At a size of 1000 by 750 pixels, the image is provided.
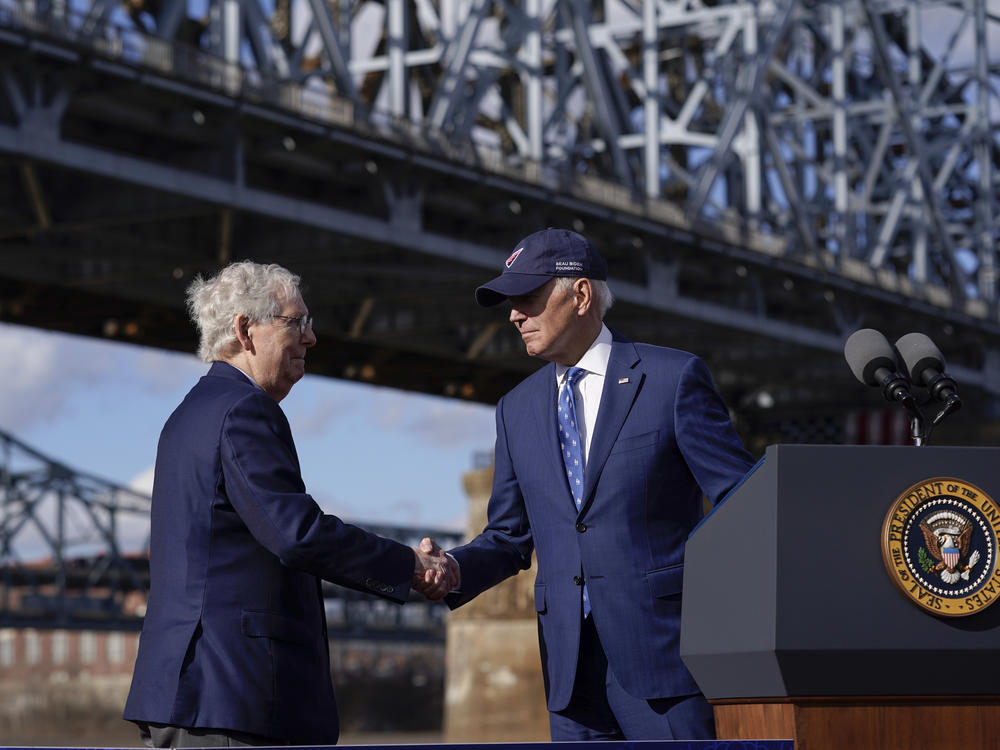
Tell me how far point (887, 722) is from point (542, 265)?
168 centimetres

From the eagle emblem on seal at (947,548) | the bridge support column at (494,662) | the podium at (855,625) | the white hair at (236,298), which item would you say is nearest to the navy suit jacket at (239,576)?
the white hair at (236,298)

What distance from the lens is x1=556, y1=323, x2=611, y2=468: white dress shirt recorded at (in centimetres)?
511

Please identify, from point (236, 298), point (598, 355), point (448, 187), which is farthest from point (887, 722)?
point (448, 187)

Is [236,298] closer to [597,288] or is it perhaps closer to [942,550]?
[597,288]

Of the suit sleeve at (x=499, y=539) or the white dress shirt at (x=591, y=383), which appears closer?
the white dress shirt at (x=591, y=383)

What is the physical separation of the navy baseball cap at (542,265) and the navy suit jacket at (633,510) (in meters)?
0.24

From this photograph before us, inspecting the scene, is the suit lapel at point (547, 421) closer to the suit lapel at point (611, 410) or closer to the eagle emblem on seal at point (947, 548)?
the suit lapel at point (611, 410)

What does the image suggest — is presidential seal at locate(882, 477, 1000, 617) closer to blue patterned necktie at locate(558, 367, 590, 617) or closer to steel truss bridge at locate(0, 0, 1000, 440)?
blue patterned necktie at locate(558, 367, 590, 617)

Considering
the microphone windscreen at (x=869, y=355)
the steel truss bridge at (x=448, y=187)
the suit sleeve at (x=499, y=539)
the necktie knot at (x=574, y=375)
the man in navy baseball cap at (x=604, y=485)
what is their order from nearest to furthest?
1. the man in navy baseball cap at (x=604, y=485)
2. the microphone windscreen at (x=869, y=355)
3. the necktie knot at (x=574, y=375)
4. the suit sleeve at (x=499, y=539)
5. the steel truss bridge at (x=448, y=187)

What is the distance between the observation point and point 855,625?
3.99 meters

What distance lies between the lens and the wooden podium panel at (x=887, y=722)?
3.97 meters

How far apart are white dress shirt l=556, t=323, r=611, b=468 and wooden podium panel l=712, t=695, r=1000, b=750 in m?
1.26

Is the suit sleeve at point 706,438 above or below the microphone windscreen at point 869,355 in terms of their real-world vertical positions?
below

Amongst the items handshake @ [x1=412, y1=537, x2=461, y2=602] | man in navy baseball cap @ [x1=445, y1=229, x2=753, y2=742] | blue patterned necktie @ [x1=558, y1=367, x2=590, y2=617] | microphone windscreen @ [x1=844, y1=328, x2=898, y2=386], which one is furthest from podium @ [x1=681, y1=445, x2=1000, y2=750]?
handshake @ [x1=412, y1=537, x2=461, y2=602]
